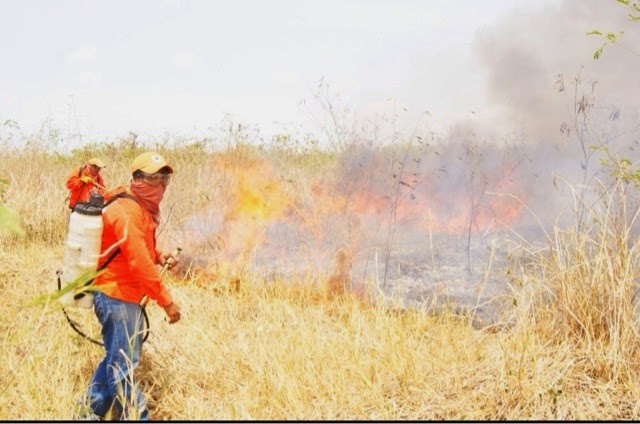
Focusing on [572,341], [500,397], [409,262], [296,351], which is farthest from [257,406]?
[409,262]

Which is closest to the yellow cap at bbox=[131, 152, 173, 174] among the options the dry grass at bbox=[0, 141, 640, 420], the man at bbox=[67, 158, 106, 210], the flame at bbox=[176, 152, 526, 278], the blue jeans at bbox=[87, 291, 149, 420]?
the blue jeans at bbox=[87, 291, 149, 420]

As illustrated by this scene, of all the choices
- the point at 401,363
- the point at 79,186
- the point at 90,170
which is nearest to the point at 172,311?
the point at 401,363

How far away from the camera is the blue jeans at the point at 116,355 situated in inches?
147

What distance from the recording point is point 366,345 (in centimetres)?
405

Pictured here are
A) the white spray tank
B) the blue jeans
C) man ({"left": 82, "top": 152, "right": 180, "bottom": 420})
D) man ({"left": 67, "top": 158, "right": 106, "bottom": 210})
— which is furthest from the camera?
man ({"left": 67, "top": 158, "right": 106, "bottom": 210})

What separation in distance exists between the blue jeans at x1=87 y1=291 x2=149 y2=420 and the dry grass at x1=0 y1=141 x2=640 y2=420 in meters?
0.25

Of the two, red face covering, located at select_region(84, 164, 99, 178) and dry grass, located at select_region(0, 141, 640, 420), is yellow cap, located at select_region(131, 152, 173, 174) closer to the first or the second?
dry grass, located at select_region(0, 141, 640, 420)

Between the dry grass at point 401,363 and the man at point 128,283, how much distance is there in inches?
13.1

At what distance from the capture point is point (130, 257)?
361 cm

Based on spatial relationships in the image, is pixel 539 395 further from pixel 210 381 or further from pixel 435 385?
pixel 210 381

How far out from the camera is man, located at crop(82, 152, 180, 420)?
3627 millimetres

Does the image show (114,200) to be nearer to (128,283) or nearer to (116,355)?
(128,283)

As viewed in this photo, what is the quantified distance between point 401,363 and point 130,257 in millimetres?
1617

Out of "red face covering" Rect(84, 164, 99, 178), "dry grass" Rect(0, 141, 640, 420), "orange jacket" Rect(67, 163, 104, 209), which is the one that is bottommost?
"dry grass" Rect(0, 141, 640, 420)
